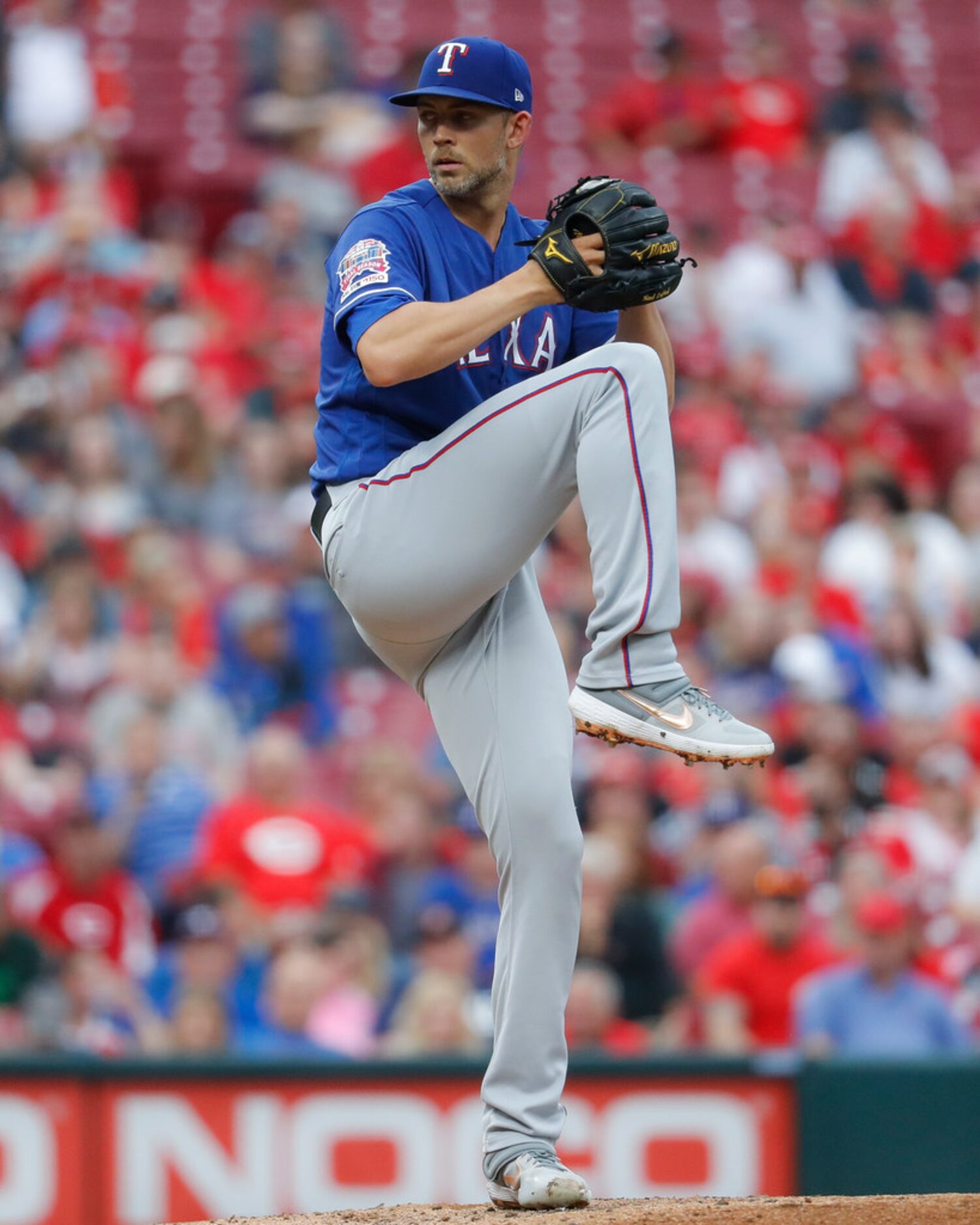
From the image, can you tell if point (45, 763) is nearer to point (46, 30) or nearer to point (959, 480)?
point (959, 480)

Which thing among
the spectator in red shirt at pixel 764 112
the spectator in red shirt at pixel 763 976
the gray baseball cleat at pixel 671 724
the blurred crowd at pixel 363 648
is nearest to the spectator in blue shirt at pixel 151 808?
the blurred crowd at pixel 363 648

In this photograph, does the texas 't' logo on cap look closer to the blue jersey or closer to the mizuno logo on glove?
the blue jersey

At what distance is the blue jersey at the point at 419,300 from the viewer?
348 centimetres

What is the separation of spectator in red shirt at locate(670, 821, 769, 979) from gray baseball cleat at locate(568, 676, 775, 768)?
315cm

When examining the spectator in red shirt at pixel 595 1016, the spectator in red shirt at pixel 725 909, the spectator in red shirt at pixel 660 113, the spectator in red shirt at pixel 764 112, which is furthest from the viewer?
the spectator in red shirt at pixel 764 112

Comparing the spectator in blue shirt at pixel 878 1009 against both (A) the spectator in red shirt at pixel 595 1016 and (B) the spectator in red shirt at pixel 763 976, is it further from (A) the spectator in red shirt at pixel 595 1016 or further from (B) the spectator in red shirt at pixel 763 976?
(A) the spectator in red shirt at pixel 595 1016

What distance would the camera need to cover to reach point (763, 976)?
6.30 metres

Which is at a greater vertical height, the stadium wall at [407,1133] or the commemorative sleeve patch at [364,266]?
the commemorative sleeve patch at [364,266]

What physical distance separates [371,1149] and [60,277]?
5.07m

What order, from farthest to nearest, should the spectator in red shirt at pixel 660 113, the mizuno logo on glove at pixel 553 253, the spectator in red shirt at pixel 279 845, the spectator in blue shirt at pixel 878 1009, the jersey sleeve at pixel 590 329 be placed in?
the spectator in red shirt at pixel 660 113, the spectator in red shirt at pixel 279 845, the spectator in blue shirt at pixel 878 1009, the jersey sleeve at pixel 590 329, the mizuno logo on glove at pixel 553 253

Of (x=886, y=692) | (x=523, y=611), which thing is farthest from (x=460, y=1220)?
(x=886, y=692)

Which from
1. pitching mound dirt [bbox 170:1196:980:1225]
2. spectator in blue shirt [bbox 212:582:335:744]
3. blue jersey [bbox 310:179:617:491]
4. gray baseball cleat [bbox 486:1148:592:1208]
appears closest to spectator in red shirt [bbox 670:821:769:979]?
spectator in blue shirt [bbox 212:582:335:744]

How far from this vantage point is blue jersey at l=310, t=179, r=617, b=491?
11.4 feet

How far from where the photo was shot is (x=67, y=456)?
814cm
